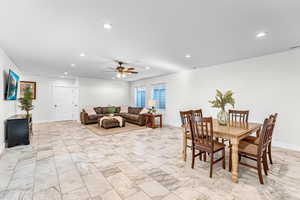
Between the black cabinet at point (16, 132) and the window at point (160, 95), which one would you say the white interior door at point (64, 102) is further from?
the window at point (160, 95)

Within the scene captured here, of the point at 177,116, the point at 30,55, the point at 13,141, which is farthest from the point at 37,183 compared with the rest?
the point at 177,116

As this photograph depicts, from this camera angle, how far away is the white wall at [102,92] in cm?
743

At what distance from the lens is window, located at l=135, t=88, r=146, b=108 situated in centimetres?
833

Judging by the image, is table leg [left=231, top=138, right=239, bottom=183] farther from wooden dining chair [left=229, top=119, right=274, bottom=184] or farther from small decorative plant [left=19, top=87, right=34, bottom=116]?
small decorative plant [left=19, top=87, right=34, bottom=116]

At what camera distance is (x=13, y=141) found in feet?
11.5

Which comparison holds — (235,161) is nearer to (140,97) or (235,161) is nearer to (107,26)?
(107,26)

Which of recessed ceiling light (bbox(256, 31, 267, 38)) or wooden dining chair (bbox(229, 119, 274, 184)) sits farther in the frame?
recessed ceiling light (bbox(256, 31, 267, 38))

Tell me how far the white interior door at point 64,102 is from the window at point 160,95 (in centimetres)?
463

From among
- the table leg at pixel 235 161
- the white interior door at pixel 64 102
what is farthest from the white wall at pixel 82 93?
the table leg at pixel 235 161

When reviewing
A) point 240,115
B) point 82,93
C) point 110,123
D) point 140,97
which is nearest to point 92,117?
point 110,123

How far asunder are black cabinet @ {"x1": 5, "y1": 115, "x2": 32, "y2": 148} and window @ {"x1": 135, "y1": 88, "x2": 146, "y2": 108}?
18.4 feet

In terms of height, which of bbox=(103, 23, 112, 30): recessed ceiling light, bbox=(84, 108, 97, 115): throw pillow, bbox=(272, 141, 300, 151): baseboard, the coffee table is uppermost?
bbox=(103, 23, 112, 30): recessed ceiling light

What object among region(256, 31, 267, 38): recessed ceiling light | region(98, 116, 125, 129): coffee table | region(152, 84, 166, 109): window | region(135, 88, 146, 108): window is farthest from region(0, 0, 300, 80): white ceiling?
region(135, 88, 146, 108): window

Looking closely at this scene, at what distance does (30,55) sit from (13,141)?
97.0 inches
